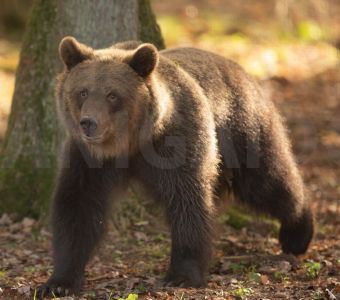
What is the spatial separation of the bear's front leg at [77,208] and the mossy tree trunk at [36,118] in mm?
1696

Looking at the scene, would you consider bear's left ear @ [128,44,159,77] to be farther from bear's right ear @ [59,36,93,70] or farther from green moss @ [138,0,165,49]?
green moss @ [138,0,165,49]

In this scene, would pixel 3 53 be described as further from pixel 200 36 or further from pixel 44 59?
pixel 44 59

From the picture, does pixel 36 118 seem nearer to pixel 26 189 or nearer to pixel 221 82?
pixel 26 189

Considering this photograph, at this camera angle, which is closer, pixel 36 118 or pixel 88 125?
pixel 88 125

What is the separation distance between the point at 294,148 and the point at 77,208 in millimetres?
6194

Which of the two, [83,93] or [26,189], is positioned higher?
[83,93]

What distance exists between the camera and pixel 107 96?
625cm

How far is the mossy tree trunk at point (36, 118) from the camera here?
8.32 metres

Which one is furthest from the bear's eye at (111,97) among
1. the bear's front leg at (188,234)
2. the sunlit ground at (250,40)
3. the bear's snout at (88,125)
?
the sunlit ground at (250,40)

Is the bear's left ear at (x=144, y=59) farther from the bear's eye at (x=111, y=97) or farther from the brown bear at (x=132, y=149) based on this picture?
the bear's eye at (x=111, y=97)

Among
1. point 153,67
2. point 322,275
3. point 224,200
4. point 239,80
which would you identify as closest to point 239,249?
point 224,200

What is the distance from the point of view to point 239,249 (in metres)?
8.07

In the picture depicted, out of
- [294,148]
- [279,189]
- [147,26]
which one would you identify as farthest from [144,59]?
[294,148]

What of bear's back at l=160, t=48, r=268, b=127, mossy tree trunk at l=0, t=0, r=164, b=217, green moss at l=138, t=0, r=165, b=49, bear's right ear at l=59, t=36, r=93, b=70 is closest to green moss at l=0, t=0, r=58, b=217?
mossy tree trunk at l=0, t=0, r=164, b=217
